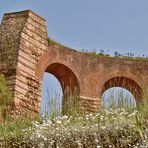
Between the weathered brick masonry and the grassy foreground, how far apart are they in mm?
7018

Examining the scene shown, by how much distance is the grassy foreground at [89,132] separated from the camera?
6984 millimetres

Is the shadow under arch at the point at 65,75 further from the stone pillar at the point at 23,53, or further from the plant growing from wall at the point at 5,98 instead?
the plant growing from wall at the point at 5,98

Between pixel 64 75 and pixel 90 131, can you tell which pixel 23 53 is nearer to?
pixel 64 75

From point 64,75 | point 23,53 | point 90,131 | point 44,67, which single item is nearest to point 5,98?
point 23,53

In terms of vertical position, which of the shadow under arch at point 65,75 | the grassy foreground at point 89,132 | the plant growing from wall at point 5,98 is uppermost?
the shadow under arch at point 65,75

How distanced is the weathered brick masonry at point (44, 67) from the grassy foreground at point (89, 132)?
702 cm

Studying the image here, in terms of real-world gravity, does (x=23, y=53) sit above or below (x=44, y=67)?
above

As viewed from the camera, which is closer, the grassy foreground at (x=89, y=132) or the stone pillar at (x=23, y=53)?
the grassy foreground at (x=89, y=132)

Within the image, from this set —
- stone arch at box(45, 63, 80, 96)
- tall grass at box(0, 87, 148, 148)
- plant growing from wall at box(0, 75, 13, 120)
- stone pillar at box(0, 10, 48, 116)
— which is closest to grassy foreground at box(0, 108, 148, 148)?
tall grass at box(0, 87, 148, 148)

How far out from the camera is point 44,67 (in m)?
17.5

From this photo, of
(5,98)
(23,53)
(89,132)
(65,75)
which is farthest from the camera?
(65,75)

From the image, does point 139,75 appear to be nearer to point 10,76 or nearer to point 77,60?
point 77,60

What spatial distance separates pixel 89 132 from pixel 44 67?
10.4 metres

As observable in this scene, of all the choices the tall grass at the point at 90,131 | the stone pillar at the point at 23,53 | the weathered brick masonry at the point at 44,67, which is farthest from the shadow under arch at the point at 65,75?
the tall grass at the point at 90,131
